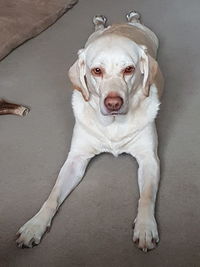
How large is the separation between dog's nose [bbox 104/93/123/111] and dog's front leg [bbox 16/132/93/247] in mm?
362

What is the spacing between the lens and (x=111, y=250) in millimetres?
1549

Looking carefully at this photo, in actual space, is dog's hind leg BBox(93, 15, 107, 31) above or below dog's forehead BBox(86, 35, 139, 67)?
above

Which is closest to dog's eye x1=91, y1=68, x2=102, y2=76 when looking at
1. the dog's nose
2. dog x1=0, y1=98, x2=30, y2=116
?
the dog's nose

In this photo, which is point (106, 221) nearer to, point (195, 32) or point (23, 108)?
point (23, 108)

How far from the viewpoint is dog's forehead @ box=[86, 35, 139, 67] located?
1.57m

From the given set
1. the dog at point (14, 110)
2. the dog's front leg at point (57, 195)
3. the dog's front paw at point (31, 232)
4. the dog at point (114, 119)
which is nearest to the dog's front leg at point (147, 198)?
the dog at point (114, 119)

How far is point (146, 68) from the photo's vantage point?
1706 mm

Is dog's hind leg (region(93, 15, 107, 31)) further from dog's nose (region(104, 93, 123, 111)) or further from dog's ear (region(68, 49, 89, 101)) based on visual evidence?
dog's nose (region(104, 93, 123, 111))

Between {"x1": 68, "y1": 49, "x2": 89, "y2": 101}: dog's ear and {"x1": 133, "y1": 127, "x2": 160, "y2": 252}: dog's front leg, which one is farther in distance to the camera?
{"x1": 68, "y1": 49, "x2": 89, "y2": 101}: dog's ear

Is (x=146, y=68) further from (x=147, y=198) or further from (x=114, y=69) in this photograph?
(x=147, y=198)

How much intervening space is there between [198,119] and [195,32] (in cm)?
108

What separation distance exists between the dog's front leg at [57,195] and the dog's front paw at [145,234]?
34 cm

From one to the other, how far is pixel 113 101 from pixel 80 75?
0.85 ft

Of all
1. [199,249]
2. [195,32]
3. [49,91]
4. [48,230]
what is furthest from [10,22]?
[199,249]
